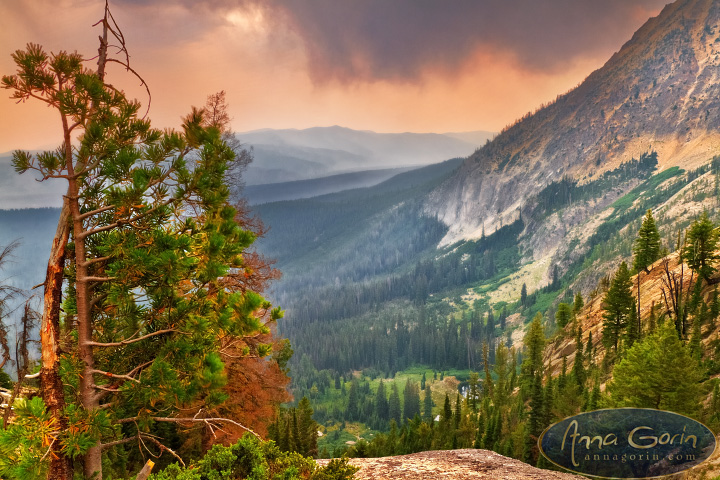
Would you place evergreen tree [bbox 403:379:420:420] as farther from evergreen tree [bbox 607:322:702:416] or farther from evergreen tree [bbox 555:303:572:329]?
evergreen tree [bbox 607:322:702:416]

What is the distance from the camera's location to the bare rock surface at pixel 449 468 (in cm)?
1434

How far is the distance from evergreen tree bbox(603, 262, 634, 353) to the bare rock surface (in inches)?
1504

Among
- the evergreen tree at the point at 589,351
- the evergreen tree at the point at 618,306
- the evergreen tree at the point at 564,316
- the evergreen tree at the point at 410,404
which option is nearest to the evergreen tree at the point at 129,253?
the evergreen tree at the point at 618,306

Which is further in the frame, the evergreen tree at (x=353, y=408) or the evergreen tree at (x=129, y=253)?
the evergreen tree at (x=353, y=408)

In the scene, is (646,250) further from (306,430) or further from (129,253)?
(129,253)

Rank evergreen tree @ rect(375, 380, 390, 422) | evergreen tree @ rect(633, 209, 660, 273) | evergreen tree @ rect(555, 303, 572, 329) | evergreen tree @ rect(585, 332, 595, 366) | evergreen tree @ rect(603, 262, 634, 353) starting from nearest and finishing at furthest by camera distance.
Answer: evergreen tree @ rect(603, 262, 634, 353)
evergreen tree @ rect(585, 332, 595, 366)
evergreen tree @ rect(633, 209, 660, 273)
evergreen tree @ rect(555, 303, 572, 329)
evergreen tree @ rect(375, 380, 390, 422)

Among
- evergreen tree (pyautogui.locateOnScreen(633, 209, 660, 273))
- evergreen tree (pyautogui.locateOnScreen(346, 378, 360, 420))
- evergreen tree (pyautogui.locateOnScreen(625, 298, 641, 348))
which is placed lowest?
evergreen tree (pyautogui.locateOnScreen(346, 378, 360, 420))

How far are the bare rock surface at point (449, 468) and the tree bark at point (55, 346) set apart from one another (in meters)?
9.06

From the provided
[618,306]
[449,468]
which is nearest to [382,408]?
[618,306]

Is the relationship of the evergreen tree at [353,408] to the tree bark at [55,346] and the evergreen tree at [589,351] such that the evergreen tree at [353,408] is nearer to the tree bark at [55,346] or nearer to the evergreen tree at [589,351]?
the evergreen tree at [589,351]

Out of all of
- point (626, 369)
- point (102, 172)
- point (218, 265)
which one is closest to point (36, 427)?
point (218, 265)

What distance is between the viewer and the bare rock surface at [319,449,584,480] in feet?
47.0

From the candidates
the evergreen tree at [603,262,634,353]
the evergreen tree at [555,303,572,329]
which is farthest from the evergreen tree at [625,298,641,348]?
the evergreen tree at [555,303,572,329]

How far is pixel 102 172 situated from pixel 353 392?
15406 centimetres
